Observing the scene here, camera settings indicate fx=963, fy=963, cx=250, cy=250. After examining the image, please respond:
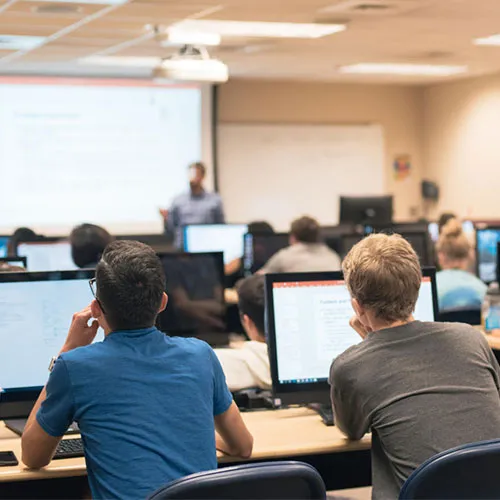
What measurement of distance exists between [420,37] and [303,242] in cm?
247

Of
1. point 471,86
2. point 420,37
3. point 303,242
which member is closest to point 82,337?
point 303,242

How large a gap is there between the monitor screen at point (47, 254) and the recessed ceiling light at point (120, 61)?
386 centimetres

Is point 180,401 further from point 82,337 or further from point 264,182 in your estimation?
point 264,182

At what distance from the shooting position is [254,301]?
3.46m

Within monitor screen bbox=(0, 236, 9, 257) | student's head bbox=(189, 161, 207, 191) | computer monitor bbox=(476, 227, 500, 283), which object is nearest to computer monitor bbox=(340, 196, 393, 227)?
student's head bbox=(189, 161, 207, 191)

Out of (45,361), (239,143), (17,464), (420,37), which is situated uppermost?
(420,37)

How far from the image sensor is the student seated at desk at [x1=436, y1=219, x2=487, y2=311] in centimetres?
476

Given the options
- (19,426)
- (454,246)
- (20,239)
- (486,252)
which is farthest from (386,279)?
(486,252)

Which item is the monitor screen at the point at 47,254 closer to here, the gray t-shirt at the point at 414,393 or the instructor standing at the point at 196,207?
the gray t-shirt at the point at 414,393

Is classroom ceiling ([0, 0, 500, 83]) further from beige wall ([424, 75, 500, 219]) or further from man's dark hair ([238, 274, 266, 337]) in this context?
man's dark hair ([238, 274, 266, 337])

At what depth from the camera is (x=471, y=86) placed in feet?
36.3

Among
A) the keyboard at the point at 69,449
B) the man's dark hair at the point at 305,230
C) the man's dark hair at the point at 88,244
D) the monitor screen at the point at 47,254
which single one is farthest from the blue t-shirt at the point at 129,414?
the man's dark hair at the point at 305,230

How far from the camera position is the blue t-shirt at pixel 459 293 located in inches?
187

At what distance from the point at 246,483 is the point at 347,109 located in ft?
33.2
